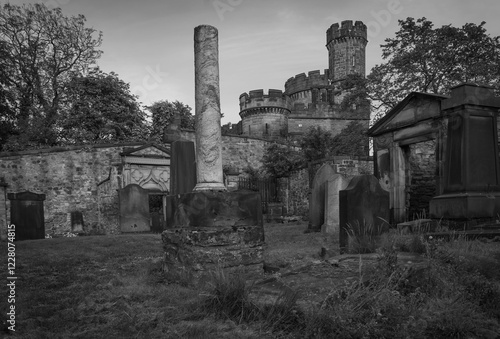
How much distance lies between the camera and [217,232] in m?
4.87

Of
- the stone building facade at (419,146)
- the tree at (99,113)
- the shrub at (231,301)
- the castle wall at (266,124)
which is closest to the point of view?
the shrub at (231,301)

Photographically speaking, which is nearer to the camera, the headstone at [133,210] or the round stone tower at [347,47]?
the headstone at [133,210]

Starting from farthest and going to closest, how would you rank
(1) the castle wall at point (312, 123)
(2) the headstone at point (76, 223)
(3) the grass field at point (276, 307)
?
1. (1) the castle wall at point (312, 123)
2. (2) the headstone at point (76, 223)
3. (3) the grass field at point (276, 307)

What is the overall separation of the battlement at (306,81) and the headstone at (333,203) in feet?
113

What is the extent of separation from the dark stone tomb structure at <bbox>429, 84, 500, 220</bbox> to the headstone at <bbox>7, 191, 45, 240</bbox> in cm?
1129

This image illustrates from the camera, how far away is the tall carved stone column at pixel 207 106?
Result: 548 centimetres

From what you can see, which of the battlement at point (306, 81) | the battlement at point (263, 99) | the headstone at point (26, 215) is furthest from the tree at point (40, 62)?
the battlement at point (306, 81)

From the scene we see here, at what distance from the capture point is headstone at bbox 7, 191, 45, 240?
10992mm

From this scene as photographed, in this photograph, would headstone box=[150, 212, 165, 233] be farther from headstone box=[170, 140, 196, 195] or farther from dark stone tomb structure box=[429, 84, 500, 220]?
dark stone tomb structure box=[429, 84, 500, 220]

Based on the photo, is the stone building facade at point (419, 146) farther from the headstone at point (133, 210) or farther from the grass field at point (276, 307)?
the headstone at point (133, 210)

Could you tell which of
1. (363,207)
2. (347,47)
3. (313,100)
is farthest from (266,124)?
(363,207)

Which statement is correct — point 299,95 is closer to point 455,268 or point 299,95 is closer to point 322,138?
point 322,138

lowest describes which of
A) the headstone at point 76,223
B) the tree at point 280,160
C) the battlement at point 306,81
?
the headstone at point 76,223

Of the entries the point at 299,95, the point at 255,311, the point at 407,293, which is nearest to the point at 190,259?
the point at 255,311
